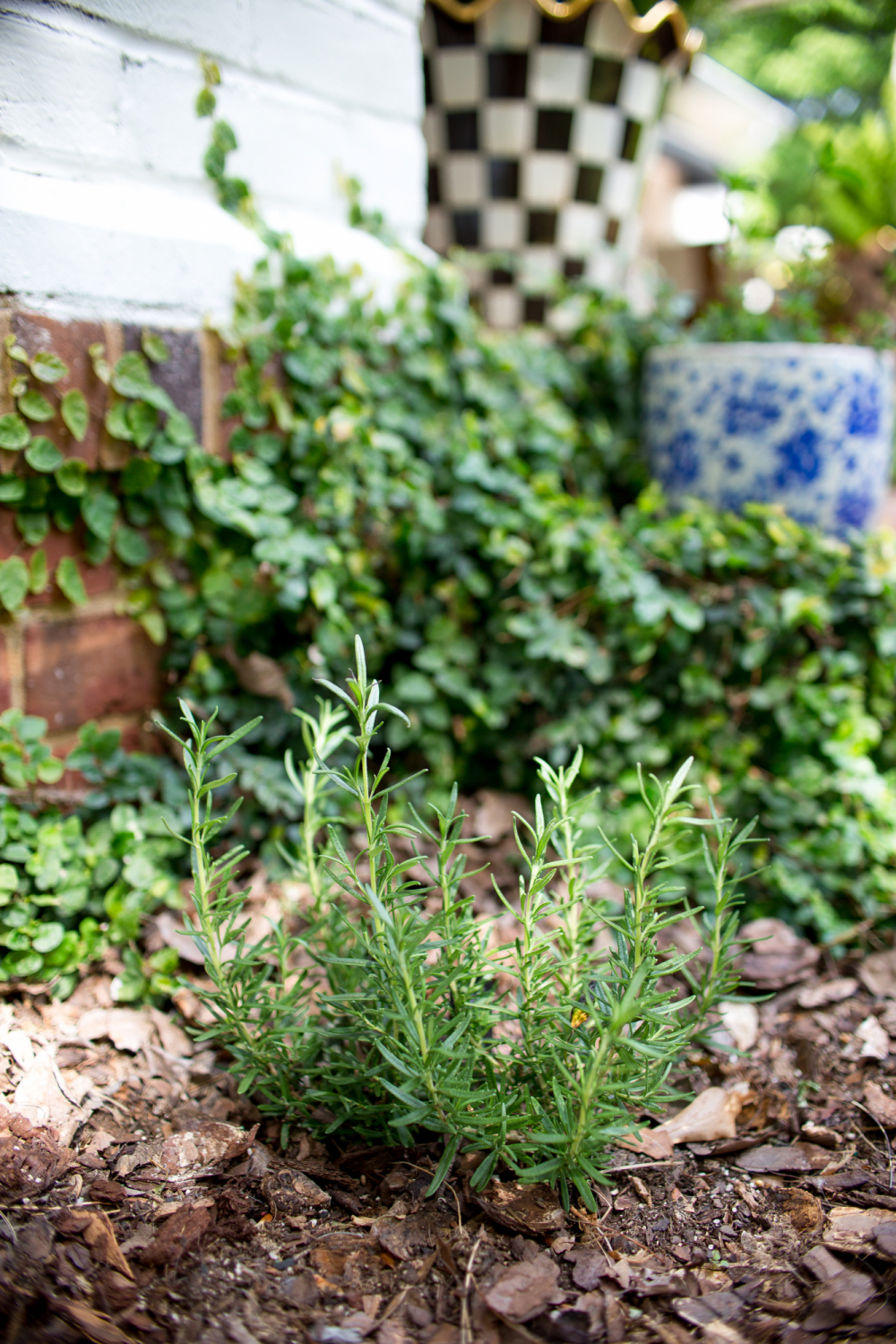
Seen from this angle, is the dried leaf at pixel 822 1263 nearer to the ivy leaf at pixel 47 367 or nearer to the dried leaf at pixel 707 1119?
the dried leaf at pixel 707 1119

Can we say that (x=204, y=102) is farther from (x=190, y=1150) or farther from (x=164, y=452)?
(x=190, y=1150)

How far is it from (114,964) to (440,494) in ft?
3.36

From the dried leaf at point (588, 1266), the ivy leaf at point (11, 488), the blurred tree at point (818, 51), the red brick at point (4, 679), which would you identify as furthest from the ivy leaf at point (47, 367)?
the blurred tree at point (818, 51)

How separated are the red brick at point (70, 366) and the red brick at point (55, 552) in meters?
0.12

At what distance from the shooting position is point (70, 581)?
1280mm

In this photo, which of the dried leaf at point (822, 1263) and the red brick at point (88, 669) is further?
the red brick at point (88, 669)

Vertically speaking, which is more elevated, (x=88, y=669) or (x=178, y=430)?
(x=178, y=430)

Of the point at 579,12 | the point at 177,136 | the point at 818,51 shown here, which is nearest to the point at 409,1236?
the point at 177,136

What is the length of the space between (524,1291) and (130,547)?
3.63ft

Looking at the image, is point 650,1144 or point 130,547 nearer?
point 650,1144

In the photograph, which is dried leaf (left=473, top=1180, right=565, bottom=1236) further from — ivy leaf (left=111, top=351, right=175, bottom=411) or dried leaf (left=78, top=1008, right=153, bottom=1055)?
ivy leaf (left=111, top=351, right=175, bottom=411)

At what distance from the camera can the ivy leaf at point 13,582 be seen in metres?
1.20

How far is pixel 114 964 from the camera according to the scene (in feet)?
3.85

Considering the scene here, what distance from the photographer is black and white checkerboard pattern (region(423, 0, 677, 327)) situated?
82.2 inches
